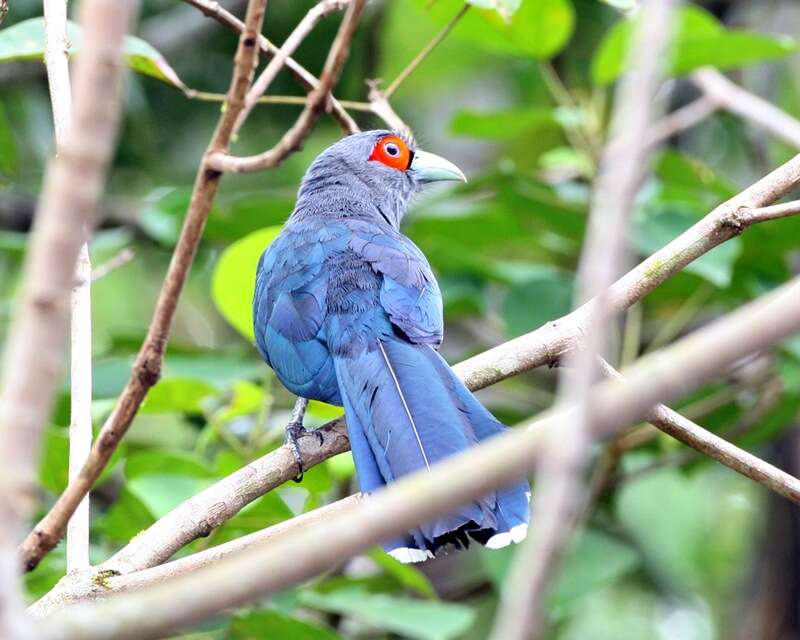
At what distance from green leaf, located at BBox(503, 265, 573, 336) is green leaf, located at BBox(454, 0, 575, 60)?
95 centimetres

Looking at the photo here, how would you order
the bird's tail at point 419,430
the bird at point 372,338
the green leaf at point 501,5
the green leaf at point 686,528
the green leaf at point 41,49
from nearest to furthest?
the bird's tail at point 419,430, the bird at point 372,338, the green leaf at point 41,49, the green leaf at point 501,5, the green leaf at point 686,528

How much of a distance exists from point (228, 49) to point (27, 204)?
4.97ft

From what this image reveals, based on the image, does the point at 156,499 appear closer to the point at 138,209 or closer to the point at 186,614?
the point at 186,614

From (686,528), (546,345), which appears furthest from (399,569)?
(686,528)

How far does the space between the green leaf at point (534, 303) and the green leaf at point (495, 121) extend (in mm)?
680

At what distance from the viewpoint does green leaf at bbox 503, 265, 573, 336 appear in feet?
15.4

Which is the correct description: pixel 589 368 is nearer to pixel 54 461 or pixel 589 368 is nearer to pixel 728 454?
pixel 728 454

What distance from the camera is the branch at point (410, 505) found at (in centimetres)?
109

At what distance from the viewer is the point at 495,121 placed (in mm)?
4863

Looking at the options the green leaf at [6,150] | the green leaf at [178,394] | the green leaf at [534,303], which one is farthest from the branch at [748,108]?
the green leaf at [6,150]

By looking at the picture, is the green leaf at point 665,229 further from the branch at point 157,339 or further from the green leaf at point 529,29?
the branch at point 157,339

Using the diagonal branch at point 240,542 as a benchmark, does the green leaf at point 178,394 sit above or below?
above

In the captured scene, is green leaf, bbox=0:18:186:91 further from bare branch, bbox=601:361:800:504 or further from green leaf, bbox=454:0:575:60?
bare branch, bbox=601:361:800:504

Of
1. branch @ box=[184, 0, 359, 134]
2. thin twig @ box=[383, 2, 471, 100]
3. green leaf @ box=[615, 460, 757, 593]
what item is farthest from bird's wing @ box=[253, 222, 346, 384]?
green leaf @ box=[615, 460, 757, 593]
